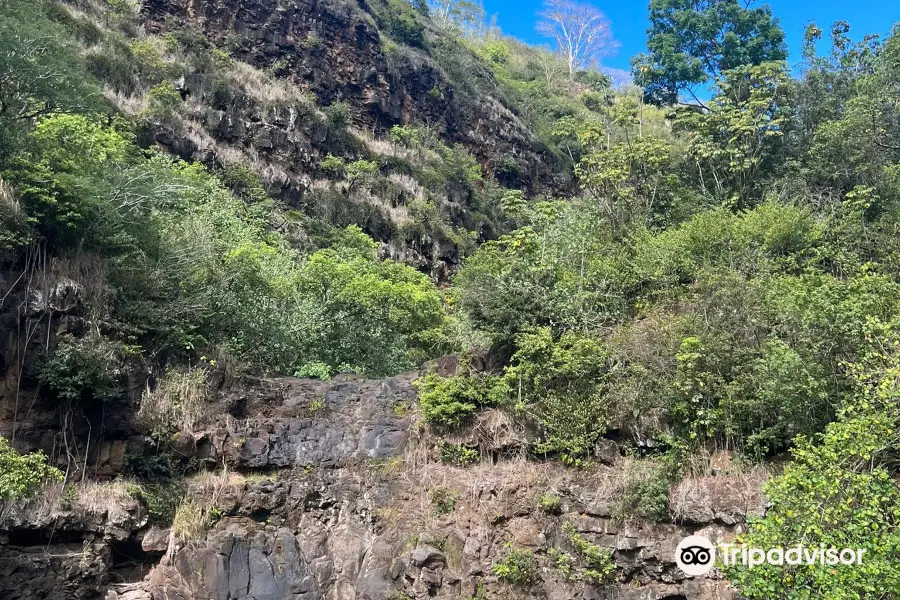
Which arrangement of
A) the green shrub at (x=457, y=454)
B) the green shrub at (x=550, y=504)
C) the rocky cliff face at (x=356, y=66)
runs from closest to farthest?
the green shrub at (x=550, y=504) < the green shrub at (x=457, y=454) < the rocky cliff face at (x=356, y=66)

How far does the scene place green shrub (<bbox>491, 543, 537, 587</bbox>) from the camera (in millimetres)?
9056

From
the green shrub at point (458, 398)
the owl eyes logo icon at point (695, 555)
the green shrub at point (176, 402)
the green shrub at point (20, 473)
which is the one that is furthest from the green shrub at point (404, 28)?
the owl eyes logo icon at point (695, 555)

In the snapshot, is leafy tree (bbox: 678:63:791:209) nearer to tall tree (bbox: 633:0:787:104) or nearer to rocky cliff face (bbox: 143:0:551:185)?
tall tree (bbox: 633:0:787:104)

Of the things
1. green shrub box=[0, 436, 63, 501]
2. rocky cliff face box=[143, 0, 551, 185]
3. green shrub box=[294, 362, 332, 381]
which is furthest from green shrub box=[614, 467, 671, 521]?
rocky cliff face box=[143, 0, 551, 185]

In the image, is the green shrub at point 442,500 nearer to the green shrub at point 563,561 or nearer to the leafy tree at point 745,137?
the green shrub at point 563,561

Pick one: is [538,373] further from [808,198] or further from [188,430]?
[808,198]

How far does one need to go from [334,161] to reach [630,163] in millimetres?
15672

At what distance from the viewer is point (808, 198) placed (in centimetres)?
1599

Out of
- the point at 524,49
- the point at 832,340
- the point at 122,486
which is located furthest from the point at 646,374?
the point at 524,49

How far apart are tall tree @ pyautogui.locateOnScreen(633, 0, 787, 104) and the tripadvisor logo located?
58.8 feet

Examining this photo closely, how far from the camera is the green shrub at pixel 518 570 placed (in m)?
9.06

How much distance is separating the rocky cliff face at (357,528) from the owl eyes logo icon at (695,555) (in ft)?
0.39

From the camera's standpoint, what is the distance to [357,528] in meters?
10.5

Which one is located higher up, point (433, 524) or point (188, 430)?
point (188, 430)
